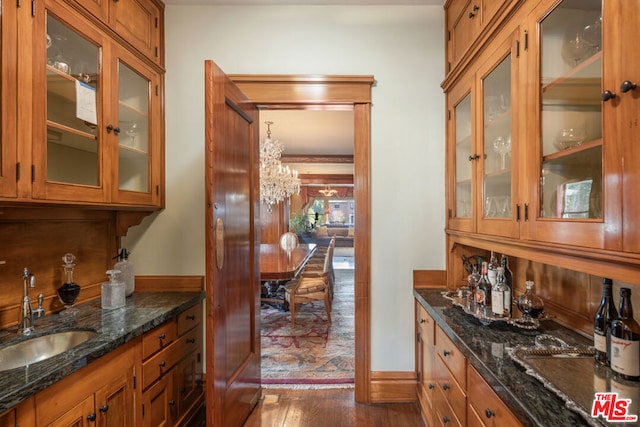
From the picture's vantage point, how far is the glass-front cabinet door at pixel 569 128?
919 mm

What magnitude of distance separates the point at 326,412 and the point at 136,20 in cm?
294

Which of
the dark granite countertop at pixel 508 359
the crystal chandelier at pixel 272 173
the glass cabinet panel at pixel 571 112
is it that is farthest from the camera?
the crystal chandelier at pixel 272 173

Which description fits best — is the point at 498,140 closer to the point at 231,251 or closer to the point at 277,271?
the point at 231,251

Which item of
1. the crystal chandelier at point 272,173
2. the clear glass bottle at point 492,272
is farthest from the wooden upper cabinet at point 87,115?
the crystal chandelier at point 272,173

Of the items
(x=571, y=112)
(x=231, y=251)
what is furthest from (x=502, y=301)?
(x=231, y=251)

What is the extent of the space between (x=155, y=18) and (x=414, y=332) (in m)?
2.95

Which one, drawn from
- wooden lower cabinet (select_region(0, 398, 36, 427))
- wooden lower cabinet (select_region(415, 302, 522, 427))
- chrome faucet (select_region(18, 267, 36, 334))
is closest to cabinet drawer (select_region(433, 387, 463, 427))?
wooden lower cabinet (select_region(415, 302, 522, 427))

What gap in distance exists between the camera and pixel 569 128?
1072mm

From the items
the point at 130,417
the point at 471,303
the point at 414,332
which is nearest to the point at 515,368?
the point at 471,303

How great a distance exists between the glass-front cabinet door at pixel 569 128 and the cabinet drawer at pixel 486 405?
582 millimetres

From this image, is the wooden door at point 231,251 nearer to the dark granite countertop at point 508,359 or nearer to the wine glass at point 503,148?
the dark granite countertop at point 508,359

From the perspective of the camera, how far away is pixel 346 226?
1112 cm

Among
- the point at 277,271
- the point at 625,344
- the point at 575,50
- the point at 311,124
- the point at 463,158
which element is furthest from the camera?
the point at 311,124

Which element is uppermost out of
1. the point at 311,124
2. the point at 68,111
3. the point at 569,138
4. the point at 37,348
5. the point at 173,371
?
the point at 311,124
